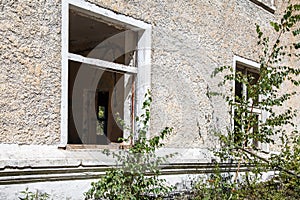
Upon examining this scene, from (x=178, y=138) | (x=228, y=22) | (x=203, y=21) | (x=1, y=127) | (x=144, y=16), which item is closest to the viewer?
(x=1, y=127)

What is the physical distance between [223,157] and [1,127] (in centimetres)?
333

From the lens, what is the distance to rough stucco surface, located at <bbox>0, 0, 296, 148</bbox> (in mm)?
3406

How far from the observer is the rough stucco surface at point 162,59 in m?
3.41

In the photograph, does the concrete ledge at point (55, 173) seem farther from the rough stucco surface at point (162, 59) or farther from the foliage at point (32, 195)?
the rough stucco surface at point (162, 59)

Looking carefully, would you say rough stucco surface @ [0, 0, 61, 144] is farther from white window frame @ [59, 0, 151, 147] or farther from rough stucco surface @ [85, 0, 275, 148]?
rough stucco surface @ [85, 0, 275, 148]

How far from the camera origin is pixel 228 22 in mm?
6223

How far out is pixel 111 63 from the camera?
437 cm

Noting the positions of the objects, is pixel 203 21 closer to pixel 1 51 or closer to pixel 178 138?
pixel 178 138

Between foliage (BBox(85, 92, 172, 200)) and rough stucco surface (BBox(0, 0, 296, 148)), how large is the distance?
1.72 feet

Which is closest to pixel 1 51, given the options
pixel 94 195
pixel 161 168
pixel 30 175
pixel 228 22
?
pixel 30 175

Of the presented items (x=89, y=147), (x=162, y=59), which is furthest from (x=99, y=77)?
(x=89, y=147)

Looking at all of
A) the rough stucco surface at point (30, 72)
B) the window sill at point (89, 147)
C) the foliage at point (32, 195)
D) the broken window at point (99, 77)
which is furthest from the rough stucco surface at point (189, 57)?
the foliage at point (32, 195)

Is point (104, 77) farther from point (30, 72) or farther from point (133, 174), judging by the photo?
point (30, 72)

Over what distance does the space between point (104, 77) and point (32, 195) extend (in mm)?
4183
